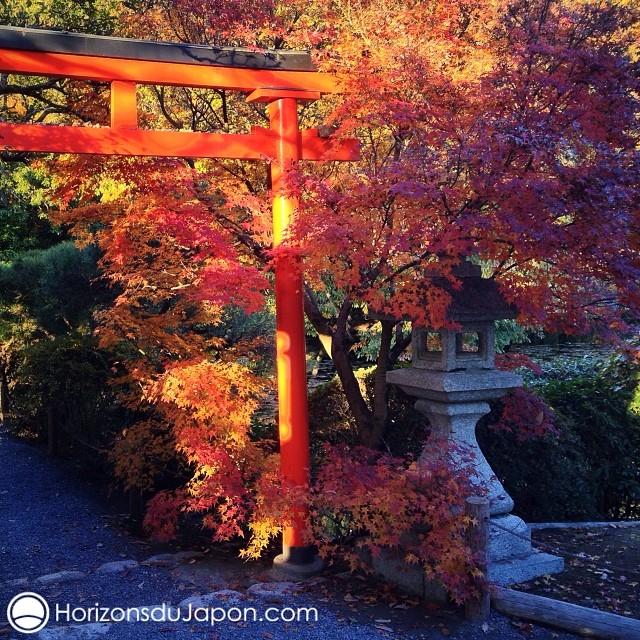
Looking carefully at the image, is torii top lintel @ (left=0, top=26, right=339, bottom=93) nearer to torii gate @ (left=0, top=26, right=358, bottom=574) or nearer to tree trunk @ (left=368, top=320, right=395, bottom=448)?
torii gate @ (left=0, top=26, right=358, bottom=574)

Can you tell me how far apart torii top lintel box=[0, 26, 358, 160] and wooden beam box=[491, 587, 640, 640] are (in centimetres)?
332

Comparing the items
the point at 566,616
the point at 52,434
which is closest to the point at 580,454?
the point at 566,616

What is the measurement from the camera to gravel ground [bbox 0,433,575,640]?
4.34 meters

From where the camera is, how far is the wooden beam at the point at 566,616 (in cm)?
421

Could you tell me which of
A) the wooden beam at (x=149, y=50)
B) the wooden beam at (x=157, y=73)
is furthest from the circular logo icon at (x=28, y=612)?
the wooden beam at (x=149, y=50)

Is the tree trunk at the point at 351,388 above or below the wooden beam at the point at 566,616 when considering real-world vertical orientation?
above

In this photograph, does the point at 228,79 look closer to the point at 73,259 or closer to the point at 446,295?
the point at 446,295

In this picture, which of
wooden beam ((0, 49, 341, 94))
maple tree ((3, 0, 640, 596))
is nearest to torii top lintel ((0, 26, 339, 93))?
wooden beam ((0, 49, 341, 94))

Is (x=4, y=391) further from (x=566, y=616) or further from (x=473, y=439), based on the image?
(x=566, y=616)

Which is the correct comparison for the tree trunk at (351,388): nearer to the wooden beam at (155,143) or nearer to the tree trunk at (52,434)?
the wooden beam at (155,143)

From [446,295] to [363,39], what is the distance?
198cm

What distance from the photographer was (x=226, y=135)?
5457 mm

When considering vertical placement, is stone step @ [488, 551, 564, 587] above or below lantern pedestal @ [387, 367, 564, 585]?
below

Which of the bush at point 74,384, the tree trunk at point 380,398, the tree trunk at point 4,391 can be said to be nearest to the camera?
the tree trunk at point 380,398
